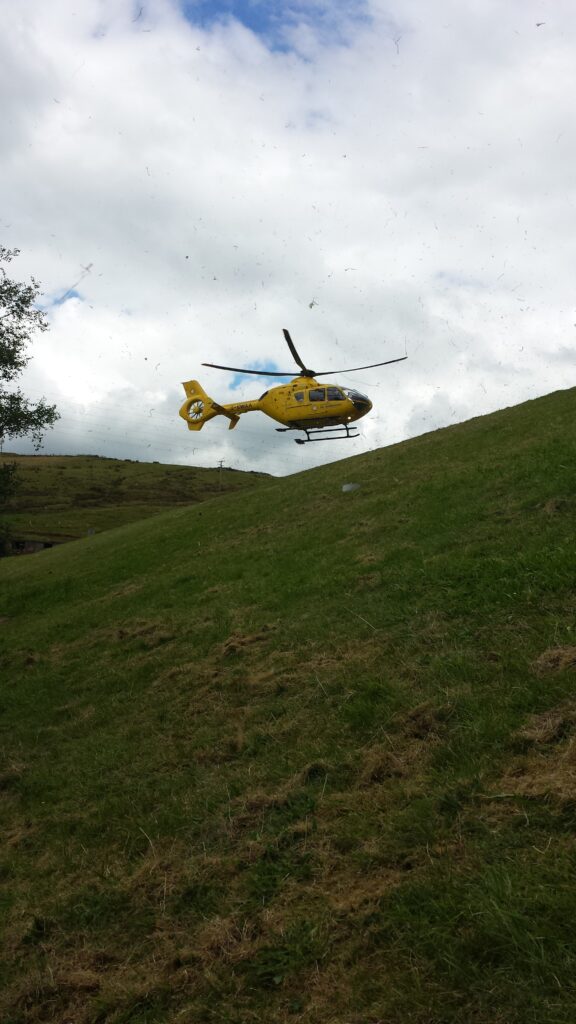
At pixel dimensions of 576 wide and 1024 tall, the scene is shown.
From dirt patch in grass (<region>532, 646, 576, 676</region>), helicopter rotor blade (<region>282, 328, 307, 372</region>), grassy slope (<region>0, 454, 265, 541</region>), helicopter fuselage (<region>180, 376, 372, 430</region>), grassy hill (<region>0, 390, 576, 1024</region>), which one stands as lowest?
grassy hill (<region>0, 390, 576, 1024</region>)

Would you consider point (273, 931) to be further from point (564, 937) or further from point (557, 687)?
point (557, 687)

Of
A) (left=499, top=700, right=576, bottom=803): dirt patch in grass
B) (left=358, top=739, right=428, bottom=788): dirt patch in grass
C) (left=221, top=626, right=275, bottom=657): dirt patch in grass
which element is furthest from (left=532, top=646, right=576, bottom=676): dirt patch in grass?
(left=221, top=626, right=275, bottom=657): dirt patch in grass

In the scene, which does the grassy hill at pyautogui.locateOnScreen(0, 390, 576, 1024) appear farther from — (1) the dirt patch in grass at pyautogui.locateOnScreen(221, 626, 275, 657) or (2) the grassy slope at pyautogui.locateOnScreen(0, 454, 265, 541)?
(2) the grassy slope at pyautogui.locateOnScreen(0, 454, 265, 541)

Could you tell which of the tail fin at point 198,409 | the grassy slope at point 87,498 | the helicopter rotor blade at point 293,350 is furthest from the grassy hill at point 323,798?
the grassy slope at point 87,498

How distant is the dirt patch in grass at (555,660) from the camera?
7.93 meters

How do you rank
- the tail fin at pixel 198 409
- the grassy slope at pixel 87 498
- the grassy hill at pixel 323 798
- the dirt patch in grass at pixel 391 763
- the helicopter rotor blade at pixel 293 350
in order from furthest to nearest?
the grassy slope at pixel 87 498 → the tail fin at pixel 198 409 → the helicopter rotor blade at pixel 293 350 → the dirt patch in grass at pixel 391 763 → the grassy hill at pixel 323 798

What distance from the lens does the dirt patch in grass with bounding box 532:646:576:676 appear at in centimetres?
793

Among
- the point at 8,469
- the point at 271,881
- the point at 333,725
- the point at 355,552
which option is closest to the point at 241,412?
the point at 8,469

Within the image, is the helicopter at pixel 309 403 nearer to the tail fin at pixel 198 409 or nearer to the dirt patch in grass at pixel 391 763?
the tail fin at pixel 198 409

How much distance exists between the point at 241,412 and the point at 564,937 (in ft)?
137

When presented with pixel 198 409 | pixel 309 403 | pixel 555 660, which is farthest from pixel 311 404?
pixel 555 660

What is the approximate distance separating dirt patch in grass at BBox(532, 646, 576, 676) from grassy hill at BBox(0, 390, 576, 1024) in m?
0.04

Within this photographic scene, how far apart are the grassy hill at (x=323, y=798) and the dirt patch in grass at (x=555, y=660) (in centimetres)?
4

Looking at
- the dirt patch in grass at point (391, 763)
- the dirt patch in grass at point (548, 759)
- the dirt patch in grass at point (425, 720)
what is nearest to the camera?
the dirt patch in grass at point (548, 759)
